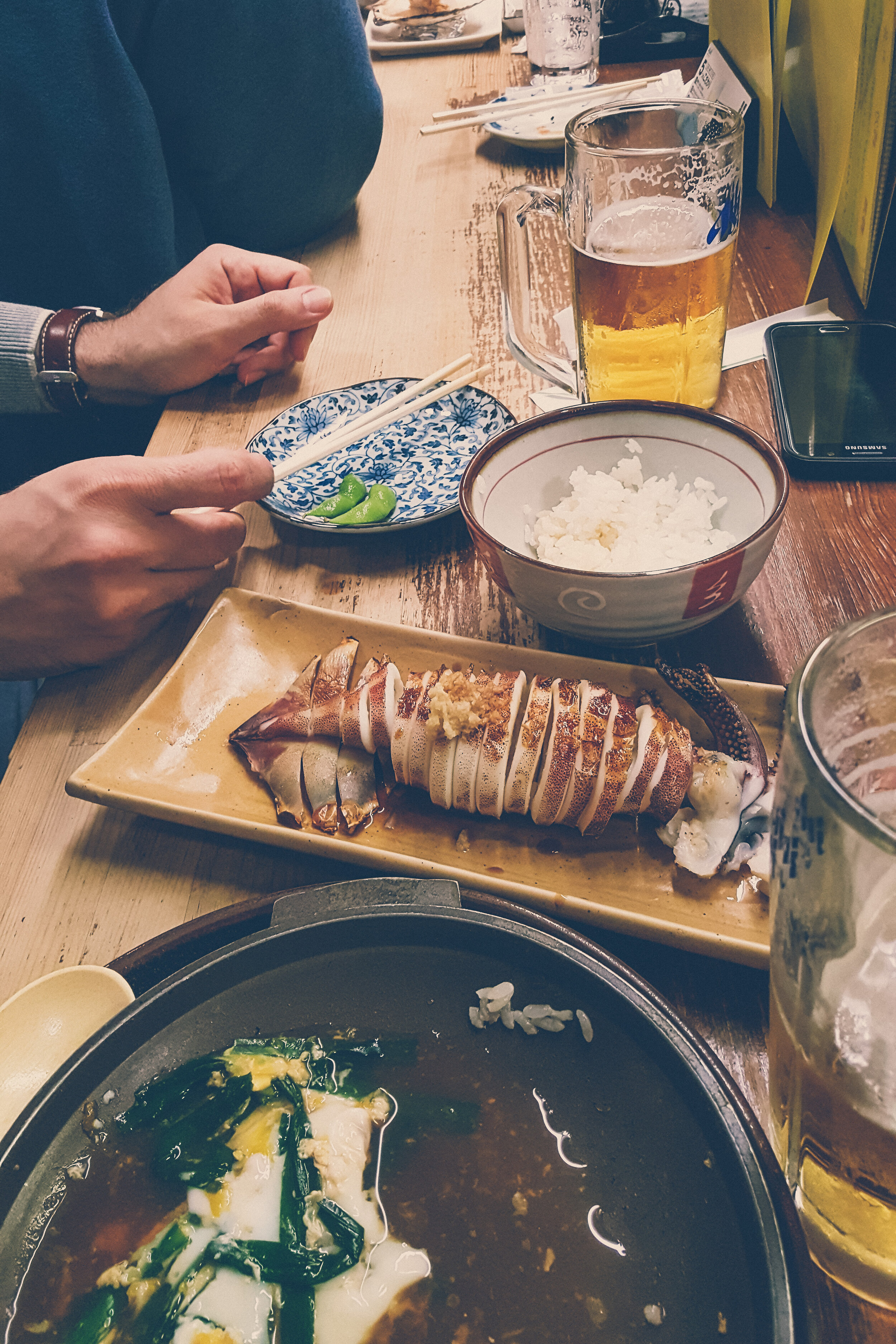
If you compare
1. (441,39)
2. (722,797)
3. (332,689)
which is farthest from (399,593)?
(441,39)

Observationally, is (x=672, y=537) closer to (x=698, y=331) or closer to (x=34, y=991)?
(x=698, y=331)

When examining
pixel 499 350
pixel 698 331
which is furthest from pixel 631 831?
pixel 499 350

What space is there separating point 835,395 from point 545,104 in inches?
57.0

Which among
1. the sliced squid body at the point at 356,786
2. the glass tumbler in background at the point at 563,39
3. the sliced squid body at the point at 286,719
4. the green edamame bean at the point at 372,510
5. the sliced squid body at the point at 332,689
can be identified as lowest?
the sliced squid body at the point at 356,786

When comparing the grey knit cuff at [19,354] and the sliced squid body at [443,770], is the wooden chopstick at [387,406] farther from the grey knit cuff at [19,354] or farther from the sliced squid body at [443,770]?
the sliced squid body at [443,770]

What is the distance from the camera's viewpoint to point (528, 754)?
91 cm

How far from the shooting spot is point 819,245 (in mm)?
1457

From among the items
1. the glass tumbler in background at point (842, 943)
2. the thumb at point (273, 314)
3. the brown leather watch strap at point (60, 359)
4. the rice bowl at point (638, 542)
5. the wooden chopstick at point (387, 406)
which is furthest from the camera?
the brown leather watch strap at point (60, 359)

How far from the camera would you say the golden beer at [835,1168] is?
0.48 m

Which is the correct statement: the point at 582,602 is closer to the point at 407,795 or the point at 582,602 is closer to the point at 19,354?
the point at 407,795

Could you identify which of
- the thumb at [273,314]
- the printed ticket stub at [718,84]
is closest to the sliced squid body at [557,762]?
the thumb at [273,314]

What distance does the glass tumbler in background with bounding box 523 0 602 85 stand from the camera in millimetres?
2387

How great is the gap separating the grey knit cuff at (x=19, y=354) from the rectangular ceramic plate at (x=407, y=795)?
929 mm

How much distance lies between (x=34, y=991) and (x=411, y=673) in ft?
1.68
